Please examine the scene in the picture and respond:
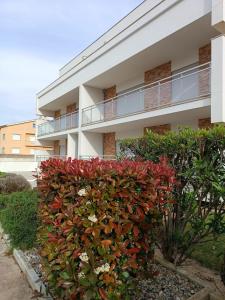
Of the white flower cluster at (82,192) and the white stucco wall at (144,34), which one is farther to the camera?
the white stucco wall at (144,34)

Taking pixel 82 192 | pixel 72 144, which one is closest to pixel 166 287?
pixel 82 192

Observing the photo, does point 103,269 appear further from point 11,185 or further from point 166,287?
point 11,185

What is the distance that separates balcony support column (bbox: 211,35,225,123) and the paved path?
8.34 meters

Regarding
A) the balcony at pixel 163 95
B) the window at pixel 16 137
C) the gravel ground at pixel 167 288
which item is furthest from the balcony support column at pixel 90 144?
the window at pixel 16 137

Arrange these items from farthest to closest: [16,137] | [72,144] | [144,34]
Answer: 1. [16,137]
2. [72,144]
3. [144,34]

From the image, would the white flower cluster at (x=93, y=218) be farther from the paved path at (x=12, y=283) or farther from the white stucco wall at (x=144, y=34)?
the white stucco wall at (x=144, y=34)

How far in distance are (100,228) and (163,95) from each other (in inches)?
452

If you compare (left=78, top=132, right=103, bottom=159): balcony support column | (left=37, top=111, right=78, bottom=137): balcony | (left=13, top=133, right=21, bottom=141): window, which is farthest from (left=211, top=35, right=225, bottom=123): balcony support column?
(left=13, top=133, right=21, bottom=141): window

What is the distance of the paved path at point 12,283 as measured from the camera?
3.96 meters

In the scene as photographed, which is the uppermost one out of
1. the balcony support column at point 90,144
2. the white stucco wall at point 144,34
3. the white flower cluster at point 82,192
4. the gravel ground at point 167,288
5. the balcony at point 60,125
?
the white stucco wall at point 144,34

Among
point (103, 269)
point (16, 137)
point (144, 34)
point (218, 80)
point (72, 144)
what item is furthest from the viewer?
point (16, 137)

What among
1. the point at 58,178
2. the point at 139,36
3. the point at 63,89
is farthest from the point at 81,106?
the point at 58,178

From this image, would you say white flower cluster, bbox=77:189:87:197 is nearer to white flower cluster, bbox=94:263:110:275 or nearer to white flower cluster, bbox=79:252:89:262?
white flower cluster, bbox=79:252:89:262

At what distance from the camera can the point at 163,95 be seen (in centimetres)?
1339
